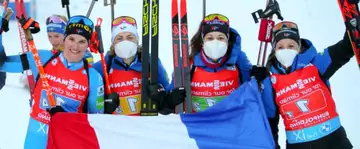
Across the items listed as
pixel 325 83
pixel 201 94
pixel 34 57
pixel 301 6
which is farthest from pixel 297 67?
pixel 301 6

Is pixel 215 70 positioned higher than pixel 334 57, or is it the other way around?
pixel 334 57

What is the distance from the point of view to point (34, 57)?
11.6 feet

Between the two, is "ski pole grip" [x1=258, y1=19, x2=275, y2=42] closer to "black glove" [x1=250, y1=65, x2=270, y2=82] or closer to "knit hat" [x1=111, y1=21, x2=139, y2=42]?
"black glove" [x1=250, y1=65, x2=270, y2=82]

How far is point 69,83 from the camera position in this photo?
359 cm

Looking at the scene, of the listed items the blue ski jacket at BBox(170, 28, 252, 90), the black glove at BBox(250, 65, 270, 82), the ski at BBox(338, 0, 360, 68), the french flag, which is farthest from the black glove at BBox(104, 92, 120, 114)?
the ski at BBox(338, 0, 360, 68)

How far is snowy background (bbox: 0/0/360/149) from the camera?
22.3 feet

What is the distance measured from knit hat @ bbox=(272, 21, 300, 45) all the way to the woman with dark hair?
386 millimetres

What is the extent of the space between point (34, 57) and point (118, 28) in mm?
699

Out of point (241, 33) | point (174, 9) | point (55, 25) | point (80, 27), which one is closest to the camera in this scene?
point (80, 27)

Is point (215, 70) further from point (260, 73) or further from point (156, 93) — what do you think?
point (156, 93)

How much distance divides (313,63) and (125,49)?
135cm

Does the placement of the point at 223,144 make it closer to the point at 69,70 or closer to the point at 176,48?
the point at 176,48

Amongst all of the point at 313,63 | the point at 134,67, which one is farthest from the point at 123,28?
the point at 313,63

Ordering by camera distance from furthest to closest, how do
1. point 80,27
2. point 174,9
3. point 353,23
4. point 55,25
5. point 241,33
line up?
point 241,33
point 55,25
point 174,9
point 80,27
point 353,23
